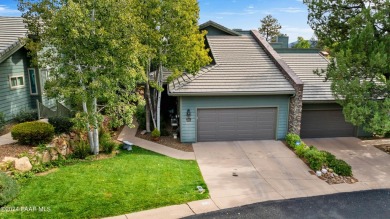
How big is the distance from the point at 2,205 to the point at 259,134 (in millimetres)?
11017

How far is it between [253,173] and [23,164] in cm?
800

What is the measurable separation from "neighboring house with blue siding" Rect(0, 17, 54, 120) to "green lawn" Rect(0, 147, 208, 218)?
631cm

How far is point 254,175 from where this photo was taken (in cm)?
1031

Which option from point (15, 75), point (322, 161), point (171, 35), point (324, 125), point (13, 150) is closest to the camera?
point (13, 150)

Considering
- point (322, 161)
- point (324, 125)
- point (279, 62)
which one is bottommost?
point (322, 161)

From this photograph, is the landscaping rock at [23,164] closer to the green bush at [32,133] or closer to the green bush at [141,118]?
the green bush at [32,133]

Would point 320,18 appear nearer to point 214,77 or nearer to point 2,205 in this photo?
point 214,77

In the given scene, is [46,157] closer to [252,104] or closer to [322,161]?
[252,104]

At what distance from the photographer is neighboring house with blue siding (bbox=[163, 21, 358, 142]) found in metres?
13.6

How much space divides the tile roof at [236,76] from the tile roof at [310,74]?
5.31 ft

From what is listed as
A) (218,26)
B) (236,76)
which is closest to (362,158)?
(236,76)

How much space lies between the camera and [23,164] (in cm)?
927

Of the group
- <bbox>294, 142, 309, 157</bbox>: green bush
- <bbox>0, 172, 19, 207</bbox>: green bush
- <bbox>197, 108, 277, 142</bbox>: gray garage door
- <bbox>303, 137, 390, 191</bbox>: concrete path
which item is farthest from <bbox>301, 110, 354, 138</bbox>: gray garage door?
<bbox>0, 172, 19, 207</bbox>: green bush

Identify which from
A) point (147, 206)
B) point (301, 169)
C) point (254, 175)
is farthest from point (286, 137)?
point (147, 206)
